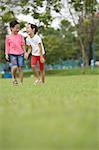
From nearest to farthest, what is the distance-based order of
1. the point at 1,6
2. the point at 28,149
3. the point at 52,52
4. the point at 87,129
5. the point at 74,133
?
the point at 28,149 → the point at 74,133 → the point at 87,129 → the point at 1,6 → the point at 52,52

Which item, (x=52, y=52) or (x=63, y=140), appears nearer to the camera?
(x=63, y=140)

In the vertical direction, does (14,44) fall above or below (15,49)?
above

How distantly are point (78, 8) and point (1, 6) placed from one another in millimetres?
4786

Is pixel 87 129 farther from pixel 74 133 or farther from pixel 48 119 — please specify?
pixel 48 119

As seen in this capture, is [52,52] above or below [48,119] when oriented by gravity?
below

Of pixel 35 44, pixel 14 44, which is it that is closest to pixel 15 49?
pixel 14 44

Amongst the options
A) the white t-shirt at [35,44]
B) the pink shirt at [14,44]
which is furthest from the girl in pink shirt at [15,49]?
the white t-shirt at [35,44]

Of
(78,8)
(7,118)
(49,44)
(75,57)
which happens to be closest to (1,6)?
(78,8)

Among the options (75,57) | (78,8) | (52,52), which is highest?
(78,8)

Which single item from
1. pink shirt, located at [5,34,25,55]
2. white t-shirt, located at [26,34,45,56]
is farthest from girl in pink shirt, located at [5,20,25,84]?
white t-shirt, located at [26,34,45,56]

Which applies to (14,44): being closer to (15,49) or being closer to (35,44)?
(15,49)

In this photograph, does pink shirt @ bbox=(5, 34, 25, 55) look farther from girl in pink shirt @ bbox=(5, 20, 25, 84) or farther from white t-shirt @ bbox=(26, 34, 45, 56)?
white t-shirt @ bbox=(26, 34, 45, 56)

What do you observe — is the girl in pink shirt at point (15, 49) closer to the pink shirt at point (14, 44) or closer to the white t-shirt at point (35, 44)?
the pink shirt at point (14, 44)

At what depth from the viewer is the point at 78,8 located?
2723cm
